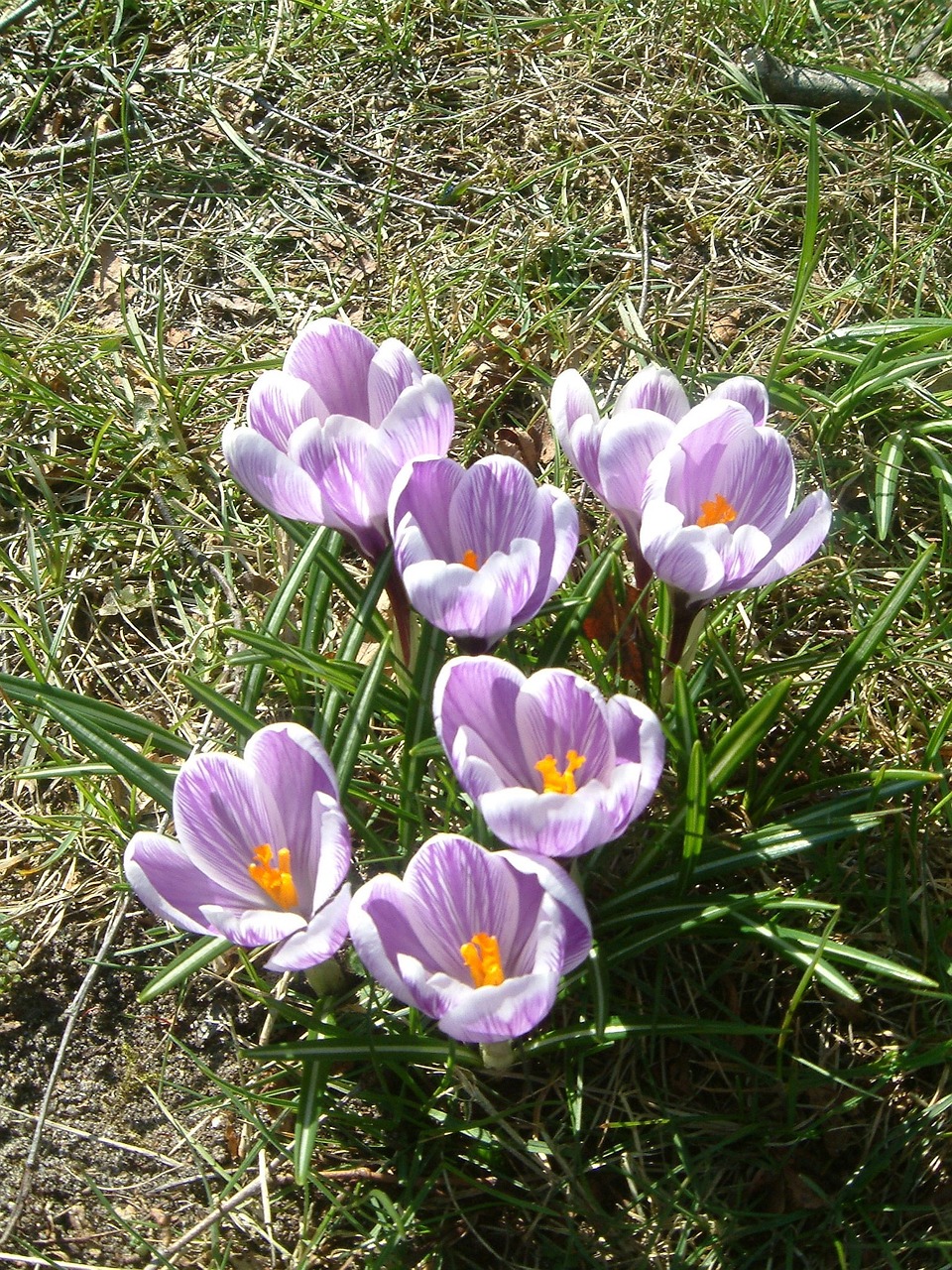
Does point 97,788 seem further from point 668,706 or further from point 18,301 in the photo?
point 18,301

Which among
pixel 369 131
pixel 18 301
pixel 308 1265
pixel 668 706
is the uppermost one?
pixel 369 131

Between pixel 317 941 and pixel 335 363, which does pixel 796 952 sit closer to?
pixel 317 941

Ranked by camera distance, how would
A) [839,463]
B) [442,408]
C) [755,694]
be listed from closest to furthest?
[442,408] < [755,694] < [839,463]

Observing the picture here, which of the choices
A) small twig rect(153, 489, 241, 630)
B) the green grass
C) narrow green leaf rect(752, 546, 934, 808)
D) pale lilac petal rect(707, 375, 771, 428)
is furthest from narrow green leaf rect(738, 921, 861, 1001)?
small twig rect(153, 489, 241, 630)

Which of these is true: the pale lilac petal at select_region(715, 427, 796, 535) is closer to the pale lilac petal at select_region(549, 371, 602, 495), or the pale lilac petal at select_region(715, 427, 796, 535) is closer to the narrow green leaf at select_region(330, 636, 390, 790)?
the pale lilac petal at select_region(549, 371, 602, 495)

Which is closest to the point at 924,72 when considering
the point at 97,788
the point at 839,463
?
the point at 839,463

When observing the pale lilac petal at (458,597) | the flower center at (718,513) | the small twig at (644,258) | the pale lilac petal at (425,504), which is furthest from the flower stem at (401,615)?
the small twig at (644,258)
